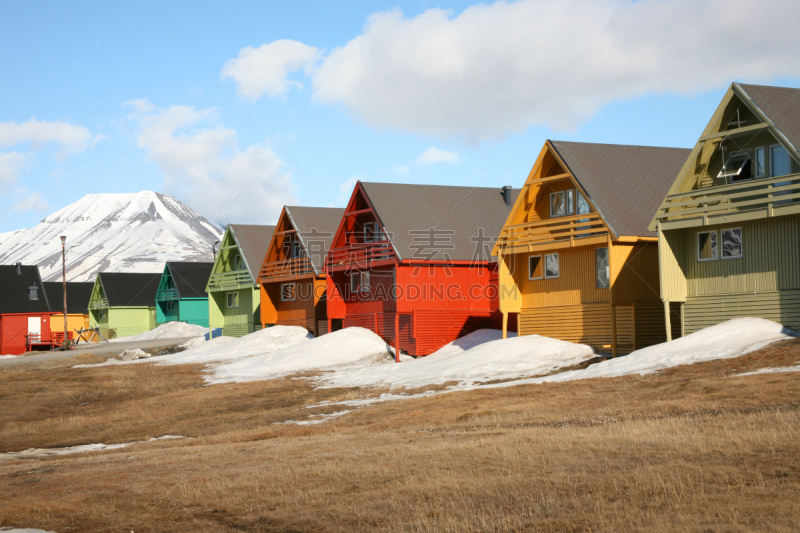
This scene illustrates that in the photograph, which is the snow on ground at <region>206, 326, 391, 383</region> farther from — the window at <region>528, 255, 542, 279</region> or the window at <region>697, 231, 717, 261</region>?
the window at <region>697, 231, 717, 261</region>

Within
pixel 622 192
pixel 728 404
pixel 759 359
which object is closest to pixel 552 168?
pixel 622 192

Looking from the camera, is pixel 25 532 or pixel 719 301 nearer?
pixel 25 532

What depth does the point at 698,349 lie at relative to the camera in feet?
80.1

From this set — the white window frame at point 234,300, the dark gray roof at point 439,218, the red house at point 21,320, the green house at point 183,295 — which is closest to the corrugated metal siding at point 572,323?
the dark gray roof at point 439,218

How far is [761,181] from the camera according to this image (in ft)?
81.1

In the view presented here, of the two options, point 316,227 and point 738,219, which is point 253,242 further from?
point 738,219

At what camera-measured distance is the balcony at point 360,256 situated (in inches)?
1468

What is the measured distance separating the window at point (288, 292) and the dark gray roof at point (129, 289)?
3396cm

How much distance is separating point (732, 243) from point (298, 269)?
24.4 metres

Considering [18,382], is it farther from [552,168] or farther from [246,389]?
[552,168]

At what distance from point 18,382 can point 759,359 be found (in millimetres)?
29715

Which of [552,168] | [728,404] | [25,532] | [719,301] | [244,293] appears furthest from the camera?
[244,293]

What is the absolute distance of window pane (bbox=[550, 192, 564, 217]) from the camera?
32.8m

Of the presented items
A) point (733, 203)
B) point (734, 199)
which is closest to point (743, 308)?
point (733, 203)
